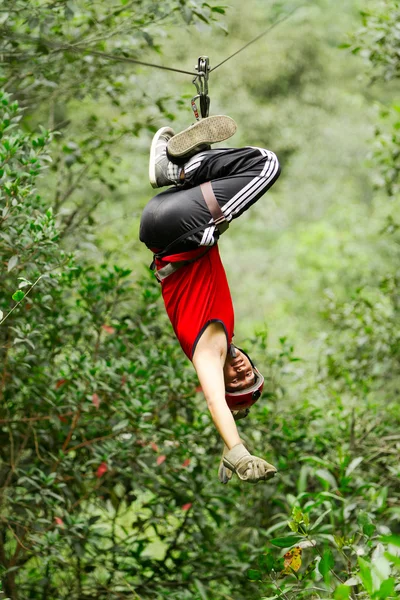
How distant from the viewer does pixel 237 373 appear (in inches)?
102

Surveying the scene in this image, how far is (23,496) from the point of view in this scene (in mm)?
3318

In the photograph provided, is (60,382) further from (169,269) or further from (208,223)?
(208,223)

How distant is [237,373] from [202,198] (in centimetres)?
57

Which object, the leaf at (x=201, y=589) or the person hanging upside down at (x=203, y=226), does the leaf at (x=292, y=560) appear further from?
the leaf at (x=201, y=589)

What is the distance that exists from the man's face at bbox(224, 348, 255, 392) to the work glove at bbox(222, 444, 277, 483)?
406 millimetres

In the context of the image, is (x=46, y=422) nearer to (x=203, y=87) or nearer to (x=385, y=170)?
(x=203, y=87)

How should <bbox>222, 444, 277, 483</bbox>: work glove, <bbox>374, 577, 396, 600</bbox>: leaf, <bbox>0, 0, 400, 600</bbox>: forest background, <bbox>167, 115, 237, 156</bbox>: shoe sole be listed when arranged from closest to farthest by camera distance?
1. <bbox>374, 577, 396, 600</bbox>: leaf
2. <bbox>222, 444, 277, 483</bbox>: work glove
3. <bbox>167, 115, 237, 156</bbox>: shoe sole
4. <bbox>0, 0, 400, 600</bbox>: forest background

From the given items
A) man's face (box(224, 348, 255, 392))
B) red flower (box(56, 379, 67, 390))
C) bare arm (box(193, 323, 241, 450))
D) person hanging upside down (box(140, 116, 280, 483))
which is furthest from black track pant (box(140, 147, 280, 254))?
red flower (box(56, 379, 67, 390))

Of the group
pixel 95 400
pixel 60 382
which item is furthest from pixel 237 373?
pixel 60 382

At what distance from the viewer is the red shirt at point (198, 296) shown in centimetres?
245

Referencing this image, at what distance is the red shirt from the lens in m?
2.45

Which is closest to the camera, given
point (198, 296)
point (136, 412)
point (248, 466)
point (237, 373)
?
point (248, 466)

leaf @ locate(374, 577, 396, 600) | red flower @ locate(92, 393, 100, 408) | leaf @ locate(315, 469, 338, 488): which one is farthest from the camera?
leaf @ locate(315, 469, 338, 488)

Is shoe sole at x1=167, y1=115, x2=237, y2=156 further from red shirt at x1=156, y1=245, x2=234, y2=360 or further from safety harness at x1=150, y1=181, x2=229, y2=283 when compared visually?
red shirt at x1=156, y1=245, x2=234, y2=360
